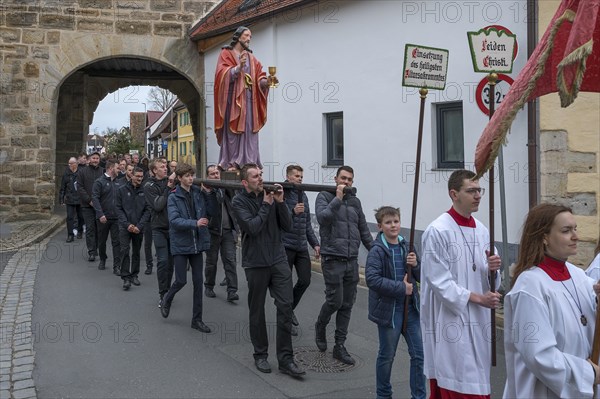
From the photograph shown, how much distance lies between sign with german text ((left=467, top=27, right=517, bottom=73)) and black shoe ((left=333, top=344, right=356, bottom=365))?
3007 mm

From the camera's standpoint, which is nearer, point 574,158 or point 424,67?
point 424,67

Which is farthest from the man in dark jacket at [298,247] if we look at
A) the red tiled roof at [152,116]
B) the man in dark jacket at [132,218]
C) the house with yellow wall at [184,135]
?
the red tiled roof at [152,116]

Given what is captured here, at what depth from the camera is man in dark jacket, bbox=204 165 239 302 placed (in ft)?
28.2

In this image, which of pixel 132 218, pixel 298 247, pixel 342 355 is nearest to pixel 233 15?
pixel 132 218

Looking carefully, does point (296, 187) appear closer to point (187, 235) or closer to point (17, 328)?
point (187, 235)

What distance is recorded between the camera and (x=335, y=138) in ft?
39.5

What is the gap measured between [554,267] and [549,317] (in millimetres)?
241

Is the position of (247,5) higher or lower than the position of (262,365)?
higher

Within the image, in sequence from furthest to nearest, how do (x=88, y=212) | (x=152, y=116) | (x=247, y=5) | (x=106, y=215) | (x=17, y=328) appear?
(x=152, y=116), (x=247, y=5), (x=88, y=212), (x=106, y=215), (x=17, y=328)

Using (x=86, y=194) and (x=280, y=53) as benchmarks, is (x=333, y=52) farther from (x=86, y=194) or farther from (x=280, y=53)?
(x=86, y=194)

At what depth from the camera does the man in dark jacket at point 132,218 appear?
31.5 ft

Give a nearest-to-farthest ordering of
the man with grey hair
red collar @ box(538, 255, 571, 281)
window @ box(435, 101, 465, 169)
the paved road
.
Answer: red collar @ box(538, 255, 571, 281)
the paved road
the man with grey hair
window @ box(435, 101, 465, 169)

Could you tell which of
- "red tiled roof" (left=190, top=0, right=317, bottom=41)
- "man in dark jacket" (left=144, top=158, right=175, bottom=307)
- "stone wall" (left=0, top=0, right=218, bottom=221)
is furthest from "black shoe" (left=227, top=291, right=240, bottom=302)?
"stone wall" (left=0, top=0, right=218, bottom=221)

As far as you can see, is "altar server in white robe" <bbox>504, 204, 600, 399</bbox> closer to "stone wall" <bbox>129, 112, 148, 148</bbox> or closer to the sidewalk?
the sidewalk
